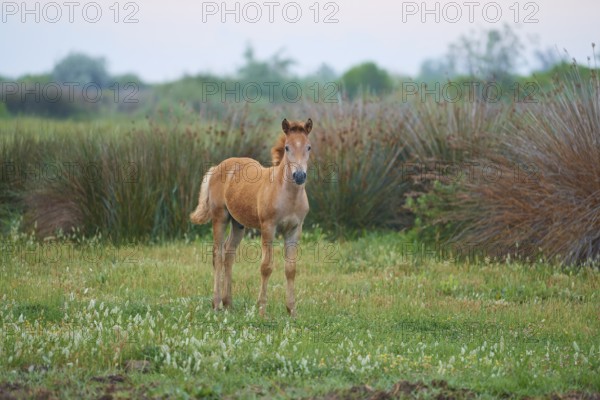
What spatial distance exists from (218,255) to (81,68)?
61566 mm

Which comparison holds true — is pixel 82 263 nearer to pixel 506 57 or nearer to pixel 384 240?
pixel 384 240

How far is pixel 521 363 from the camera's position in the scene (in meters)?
8.31

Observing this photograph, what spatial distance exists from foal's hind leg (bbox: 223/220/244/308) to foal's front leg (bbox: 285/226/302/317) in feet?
3.06

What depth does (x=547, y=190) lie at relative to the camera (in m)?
13.8

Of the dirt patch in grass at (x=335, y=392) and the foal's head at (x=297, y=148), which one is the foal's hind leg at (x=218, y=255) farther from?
the dirt patch in grass at (x=335, y=392)

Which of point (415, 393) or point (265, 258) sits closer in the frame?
point (415, 393)

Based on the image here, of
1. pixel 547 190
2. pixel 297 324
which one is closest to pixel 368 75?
pixel 547 190

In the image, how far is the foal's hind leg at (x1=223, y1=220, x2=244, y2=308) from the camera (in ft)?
35.8

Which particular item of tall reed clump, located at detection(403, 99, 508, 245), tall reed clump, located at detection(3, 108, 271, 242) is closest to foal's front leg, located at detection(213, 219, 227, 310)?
tall reed clump, located at detection(3, 108, 271, 242)

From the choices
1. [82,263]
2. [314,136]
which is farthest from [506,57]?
[82,263]

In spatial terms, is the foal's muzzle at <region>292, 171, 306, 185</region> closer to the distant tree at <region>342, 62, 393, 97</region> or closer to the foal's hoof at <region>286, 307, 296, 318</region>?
the foal's hoof at <region>286, 307, 296, 318</region>

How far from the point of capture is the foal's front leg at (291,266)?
10.3m

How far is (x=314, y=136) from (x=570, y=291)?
7.21m

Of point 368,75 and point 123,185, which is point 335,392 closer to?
point 123,185
